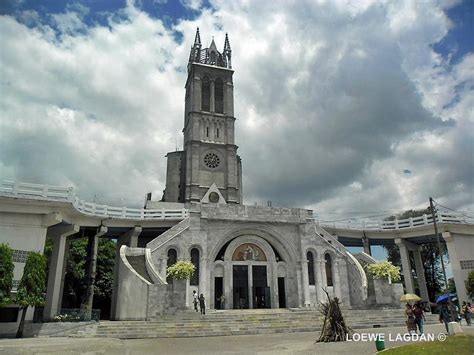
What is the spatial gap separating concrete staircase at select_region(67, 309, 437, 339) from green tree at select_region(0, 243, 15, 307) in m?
3.58

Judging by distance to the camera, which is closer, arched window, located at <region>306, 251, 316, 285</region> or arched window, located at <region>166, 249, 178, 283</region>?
arched window, located at <region>166, 249, 178, 283</region>

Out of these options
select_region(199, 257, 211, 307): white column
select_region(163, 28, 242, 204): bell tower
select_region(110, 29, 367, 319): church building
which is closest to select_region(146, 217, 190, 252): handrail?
select_region(110, 29, 367, 319): church building

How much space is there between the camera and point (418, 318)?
14.1m

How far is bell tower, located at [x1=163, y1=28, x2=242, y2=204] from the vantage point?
46.1 metres

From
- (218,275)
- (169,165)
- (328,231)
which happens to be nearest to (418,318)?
(218,275)

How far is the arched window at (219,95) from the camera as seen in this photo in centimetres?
5181

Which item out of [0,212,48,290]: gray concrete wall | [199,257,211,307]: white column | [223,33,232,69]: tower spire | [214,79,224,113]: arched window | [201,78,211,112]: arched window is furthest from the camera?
[223,33,232,69]: tower spire

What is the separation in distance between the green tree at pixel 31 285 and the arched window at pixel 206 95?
35184 mm

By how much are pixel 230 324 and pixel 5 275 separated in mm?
11294

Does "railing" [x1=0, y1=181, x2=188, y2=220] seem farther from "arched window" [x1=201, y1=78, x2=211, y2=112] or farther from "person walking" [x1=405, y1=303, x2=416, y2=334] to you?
"arched window" [x1=201, y1=78, x2=211, y2=112]

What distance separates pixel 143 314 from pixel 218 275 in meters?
7.52

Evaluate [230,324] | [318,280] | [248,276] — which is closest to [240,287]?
[248,276]

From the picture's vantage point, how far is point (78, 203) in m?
24.7

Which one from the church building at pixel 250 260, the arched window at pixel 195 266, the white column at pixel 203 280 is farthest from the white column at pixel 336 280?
the arched window at pixel 195 266
